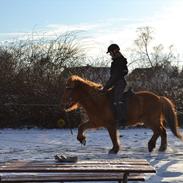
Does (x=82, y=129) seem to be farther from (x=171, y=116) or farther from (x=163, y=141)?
(x=171, y=116)

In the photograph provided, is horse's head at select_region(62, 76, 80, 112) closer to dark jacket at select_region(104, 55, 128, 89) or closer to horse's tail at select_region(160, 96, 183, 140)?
dark jacket at select_region(104, 55, 128, 89)

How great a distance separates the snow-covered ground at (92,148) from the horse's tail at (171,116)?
537 millimetres

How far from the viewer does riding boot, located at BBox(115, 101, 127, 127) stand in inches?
469

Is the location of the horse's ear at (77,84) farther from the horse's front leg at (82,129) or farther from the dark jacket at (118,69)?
the horse's front leg at (82,129)

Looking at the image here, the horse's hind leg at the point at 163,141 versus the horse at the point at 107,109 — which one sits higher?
the horse at the point at 107,109

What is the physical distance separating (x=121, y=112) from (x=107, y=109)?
362 mm

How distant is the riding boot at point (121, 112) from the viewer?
39.0 feet

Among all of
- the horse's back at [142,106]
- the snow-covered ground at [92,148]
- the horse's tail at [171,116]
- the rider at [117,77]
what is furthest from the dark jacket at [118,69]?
the snow-covered ground at [92,148]

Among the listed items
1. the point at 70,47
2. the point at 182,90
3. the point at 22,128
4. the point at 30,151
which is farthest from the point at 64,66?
the point at 30,151

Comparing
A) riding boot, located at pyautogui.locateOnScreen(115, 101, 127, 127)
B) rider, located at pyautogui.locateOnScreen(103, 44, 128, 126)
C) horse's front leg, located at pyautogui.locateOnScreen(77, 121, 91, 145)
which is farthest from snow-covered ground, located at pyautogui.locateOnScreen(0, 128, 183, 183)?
rider, located at pyautogui.locateOnScreen(103, 44, 128, 126)

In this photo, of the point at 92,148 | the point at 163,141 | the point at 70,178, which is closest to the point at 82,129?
the point at 92,148

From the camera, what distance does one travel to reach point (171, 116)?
12328mm

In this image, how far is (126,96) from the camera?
12055 mm

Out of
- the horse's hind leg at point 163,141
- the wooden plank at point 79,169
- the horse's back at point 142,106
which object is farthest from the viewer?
the horse's hind leg at point 163,141
